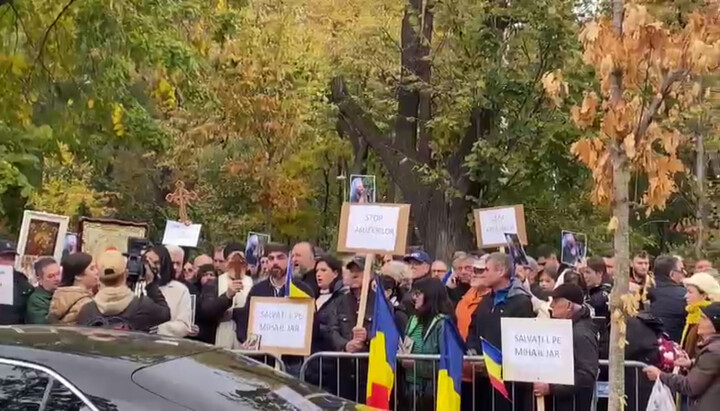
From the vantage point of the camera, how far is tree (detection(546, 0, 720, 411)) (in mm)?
6414

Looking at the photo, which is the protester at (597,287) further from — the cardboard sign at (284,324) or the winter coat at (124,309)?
the winter coat at (124,309)

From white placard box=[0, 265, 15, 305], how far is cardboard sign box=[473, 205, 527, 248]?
5.31 meters

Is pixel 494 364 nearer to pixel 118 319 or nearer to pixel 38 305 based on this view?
pixel 118 319

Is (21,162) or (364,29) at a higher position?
(364,29)

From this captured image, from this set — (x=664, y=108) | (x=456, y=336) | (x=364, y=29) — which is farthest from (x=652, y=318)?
(x=364, y=29)

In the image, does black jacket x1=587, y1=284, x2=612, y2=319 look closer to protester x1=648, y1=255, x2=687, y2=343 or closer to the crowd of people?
the crowd of people

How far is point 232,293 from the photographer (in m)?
9.63

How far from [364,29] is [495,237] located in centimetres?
1303

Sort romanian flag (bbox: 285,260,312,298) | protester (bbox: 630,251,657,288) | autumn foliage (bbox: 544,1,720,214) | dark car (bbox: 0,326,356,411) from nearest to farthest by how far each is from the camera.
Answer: dark car (bbox: 0,326,356,411) < autumn foliage (bbox: 544,1,720,214) < romanian flag (bbox: 285,260,312,298) < protester (bbox: 630,251,657,288)

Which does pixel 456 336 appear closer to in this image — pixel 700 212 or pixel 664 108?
pixel 664 108

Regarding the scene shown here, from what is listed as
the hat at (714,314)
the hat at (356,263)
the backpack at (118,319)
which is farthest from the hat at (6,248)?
the hat at (714,314)

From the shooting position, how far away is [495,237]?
40.0 feet

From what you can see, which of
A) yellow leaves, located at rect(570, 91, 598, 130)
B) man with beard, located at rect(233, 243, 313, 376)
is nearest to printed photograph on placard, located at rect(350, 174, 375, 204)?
man with beard, located at rect(233, 243, 313, 376)

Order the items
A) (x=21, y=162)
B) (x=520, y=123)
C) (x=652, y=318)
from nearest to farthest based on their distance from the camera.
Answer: (x=652, y=318), (x=21, y=162), (x=520, y=123)
